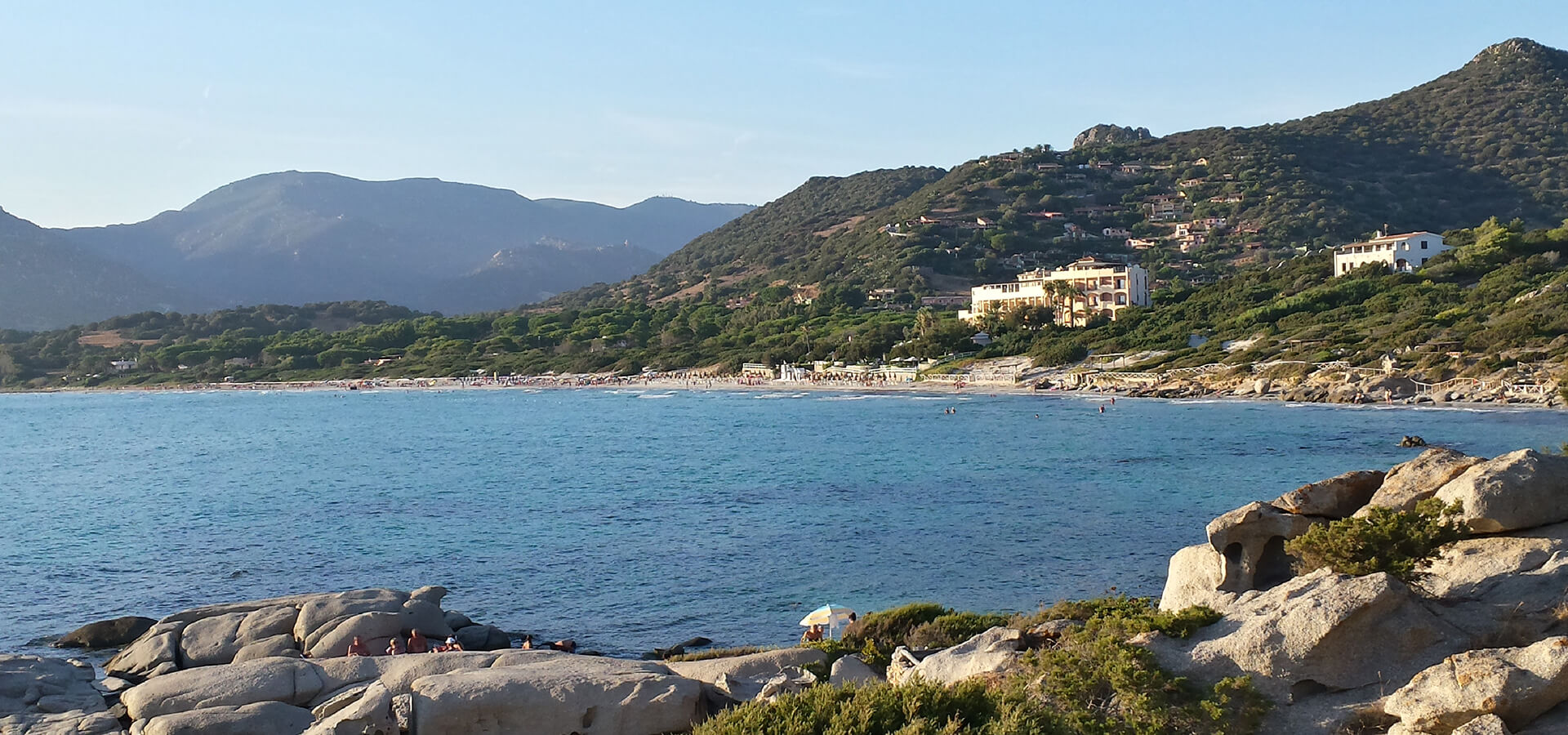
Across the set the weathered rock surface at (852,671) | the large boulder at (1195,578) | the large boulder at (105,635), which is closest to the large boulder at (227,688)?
the large boulder at (105,635)

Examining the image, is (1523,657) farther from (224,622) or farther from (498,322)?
(498,322)

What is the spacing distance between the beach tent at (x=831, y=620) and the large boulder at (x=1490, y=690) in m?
11.4

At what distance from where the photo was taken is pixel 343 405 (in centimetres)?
10144

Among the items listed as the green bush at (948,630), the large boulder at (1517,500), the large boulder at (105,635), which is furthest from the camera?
the large boulder at (105,635)

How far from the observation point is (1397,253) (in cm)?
9131

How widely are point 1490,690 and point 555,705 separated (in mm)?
9067

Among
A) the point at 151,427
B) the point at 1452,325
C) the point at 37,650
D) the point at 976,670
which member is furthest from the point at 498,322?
the point at 976,670

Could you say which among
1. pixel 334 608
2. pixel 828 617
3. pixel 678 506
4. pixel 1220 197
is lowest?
pixel 678 506

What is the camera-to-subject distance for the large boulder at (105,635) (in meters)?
20.9

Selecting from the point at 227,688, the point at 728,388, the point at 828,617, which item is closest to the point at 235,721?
the point at 227,688

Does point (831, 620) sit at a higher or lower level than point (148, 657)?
lower

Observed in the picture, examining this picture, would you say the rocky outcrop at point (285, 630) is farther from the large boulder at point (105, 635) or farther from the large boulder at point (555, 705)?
the large boulder at point (555, 705)

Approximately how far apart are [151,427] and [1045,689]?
8710 centimetres

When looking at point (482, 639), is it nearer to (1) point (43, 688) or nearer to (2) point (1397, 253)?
(1) point (43, 688)
